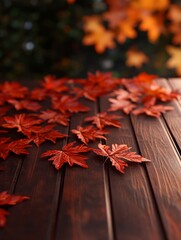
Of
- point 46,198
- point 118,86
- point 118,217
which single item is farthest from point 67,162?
point 118,86

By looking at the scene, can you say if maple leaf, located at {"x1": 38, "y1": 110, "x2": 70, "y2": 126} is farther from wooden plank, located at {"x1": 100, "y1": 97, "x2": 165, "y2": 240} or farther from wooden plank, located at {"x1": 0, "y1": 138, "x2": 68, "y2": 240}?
wooden plank, located at {"x1": 100, "y1": 97, "x2": 165, "y2": 240}

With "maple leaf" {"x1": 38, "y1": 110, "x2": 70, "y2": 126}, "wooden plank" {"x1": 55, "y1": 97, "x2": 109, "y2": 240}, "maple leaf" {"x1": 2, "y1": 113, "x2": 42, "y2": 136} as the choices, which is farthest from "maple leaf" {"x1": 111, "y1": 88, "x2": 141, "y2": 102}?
"wooden plank" {"x1": 55, "y1": 97, "x2": 109, "y2": 240}

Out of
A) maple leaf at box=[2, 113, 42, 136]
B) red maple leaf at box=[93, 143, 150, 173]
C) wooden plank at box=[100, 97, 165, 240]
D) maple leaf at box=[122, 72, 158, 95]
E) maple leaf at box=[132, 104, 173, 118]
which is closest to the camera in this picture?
wooden plank at box=[100, 97, 165, 240]

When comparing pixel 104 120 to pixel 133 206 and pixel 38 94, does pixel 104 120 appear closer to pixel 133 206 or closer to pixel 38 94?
pixel 38 94

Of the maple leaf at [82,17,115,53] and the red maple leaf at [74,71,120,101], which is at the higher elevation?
the maple leaf at [82,17,115,53]

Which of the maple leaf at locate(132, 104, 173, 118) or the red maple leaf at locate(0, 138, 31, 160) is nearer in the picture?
the red maple leaf at locate(0, 138, 31, 160)

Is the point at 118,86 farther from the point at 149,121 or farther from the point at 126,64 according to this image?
the point at 126,64

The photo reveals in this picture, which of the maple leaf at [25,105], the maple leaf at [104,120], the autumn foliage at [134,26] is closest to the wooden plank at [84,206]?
the maple leaf at [104,120]

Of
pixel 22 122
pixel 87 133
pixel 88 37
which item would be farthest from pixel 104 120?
pixel 88 37
